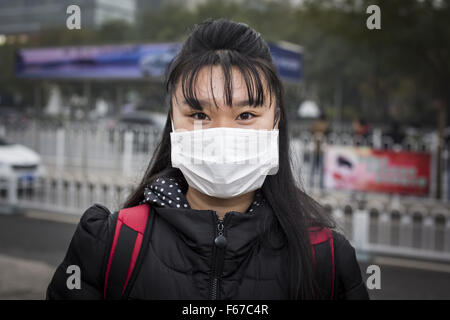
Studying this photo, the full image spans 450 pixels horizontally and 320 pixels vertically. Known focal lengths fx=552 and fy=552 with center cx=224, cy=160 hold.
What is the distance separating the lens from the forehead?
5.22 feet

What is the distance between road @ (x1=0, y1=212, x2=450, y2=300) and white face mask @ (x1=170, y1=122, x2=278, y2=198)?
3579 mm

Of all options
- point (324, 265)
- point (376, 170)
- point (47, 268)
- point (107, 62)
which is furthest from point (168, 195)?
point (107, 62)

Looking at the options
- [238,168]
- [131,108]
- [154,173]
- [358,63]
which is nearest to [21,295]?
[154,173]

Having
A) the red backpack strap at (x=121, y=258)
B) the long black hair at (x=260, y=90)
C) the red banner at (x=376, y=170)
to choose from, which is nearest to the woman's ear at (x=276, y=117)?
the long black hair at (x=260, y=90)

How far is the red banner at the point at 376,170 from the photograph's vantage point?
8.59 meters

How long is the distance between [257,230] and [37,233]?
6.34 metres

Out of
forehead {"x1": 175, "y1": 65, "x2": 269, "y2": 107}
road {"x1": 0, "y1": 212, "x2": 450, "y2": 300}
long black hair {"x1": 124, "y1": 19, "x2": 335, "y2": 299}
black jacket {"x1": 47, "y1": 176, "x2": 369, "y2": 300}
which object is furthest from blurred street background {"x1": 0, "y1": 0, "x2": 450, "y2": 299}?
black jacket {"x1": 47, "y1": 176, "x2": 369, "y2": 300}

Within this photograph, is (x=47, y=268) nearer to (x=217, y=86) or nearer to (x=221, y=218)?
(x=221, y=218)

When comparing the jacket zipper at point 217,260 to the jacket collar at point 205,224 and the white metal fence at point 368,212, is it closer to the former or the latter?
the jacket collar at point 205,224

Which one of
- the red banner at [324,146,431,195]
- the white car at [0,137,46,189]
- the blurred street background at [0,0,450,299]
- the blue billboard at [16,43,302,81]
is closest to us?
the blurred street background at [0,0,450,299]

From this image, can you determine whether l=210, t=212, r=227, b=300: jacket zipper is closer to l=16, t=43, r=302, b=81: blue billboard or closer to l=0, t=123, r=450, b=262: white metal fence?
l=0, t=123, r=450, b=262: white metal fence

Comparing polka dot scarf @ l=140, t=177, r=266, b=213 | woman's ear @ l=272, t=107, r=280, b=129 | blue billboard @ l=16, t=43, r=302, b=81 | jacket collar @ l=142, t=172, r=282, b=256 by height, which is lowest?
jacket collar @ l=142, t=172, r=282, b=256

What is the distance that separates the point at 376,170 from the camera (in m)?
8.83

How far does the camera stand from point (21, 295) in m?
4.79
